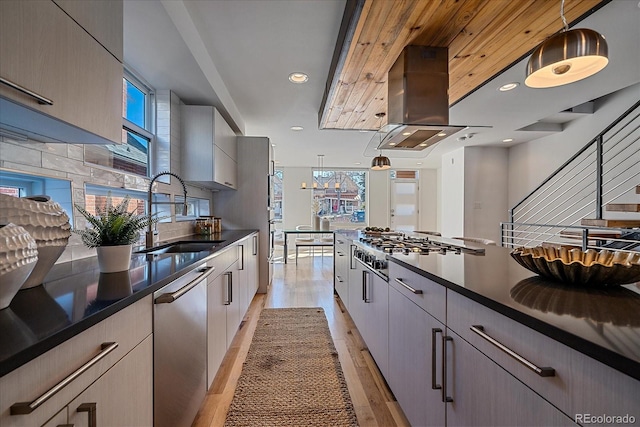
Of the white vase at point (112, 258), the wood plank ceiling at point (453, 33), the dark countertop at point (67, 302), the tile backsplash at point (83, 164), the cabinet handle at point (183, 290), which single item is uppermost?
the wood plank ceiling at point (453, 33)

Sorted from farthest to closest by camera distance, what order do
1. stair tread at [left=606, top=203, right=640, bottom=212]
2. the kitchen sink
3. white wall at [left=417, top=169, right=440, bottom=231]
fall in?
1. white wall at [left=417, top=169, right=440, bottom=231]
2. stair tread at [left=606, top=203, right=640, bottom=212]
3. the kitchen sink

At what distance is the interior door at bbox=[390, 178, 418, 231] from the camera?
938cm

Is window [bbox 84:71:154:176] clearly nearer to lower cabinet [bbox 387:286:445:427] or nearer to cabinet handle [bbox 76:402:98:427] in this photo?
cabinet handle [bbox 76:402:98:427]

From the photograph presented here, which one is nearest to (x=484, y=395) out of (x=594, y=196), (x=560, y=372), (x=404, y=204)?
(x=560, y=372)

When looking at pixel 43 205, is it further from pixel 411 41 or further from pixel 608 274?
pixel 411 41

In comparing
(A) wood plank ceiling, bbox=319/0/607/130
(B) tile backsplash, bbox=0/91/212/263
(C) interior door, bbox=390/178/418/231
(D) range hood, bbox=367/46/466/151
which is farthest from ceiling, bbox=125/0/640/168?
(C) interior door, bbox=390/178/418/231

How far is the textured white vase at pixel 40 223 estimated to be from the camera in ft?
3.05

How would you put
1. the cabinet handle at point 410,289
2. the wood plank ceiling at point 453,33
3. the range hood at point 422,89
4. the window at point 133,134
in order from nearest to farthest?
the cabinet handle at point 410,289
the wood plank ceiling at point 453,33
the window at point 133,134
the range hood at point 422,89

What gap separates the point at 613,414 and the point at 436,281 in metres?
0.65

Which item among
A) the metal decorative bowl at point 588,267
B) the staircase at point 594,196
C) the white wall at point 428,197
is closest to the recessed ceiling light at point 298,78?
the metal decorative bowl at point 588,267

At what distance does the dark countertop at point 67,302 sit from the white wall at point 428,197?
29.3 ft

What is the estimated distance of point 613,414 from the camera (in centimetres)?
55

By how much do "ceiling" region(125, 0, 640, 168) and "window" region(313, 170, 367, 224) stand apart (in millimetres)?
5107

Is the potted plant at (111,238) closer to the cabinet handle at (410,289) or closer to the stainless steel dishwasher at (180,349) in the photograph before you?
the stainless steel dishwasher at (180,349)
